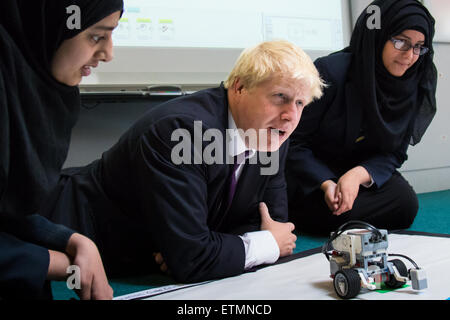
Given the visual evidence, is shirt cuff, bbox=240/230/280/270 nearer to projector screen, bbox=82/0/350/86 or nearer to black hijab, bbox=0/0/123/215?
black hijab, bbox=0/0/123/215

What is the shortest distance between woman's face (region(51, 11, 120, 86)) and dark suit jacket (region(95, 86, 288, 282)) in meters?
0.25

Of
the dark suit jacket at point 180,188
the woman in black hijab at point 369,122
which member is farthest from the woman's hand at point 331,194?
the dark suit jacket at point 180,188

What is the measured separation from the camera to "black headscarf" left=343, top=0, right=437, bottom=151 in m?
1.56

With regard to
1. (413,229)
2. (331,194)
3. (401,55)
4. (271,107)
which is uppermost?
(401,55)

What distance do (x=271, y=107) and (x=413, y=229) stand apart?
0.96 meters

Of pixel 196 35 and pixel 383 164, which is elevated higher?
pixel 196 35

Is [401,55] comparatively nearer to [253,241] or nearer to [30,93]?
[253,241]

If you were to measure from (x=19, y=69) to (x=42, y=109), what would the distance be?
0.25 ft

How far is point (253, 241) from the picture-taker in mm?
1085

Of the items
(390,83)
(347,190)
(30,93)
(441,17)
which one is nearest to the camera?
(30,93)

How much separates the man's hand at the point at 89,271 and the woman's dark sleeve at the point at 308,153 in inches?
38.9

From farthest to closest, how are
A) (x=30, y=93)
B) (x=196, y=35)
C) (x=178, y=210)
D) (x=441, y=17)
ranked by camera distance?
(x=441, y=17) → (x=196, y=35) → (x=178, y=210) → (x=30, y=93)

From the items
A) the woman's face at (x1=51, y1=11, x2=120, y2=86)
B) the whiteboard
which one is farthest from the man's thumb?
the whiteboard

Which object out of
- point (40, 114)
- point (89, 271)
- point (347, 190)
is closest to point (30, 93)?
point (40, 114)
